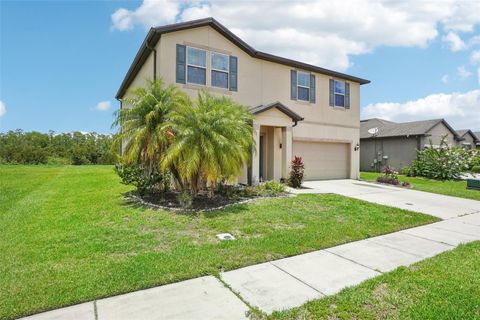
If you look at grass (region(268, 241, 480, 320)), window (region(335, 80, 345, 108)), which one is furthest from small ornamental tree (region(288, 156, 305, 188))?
grass (region(268, 241, 480, 320))

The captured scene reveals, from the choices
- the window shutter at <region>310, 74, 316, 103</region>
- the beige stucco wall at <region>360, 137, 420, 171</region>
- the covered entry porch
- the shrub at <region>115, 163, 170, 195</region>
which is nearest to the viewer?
the shrub at <region>115, 163, 170, 195</region>

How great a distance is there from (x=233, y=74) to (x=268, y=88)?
2.10 m

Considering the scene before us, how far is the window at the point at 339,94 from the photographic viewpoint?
53.1 feet

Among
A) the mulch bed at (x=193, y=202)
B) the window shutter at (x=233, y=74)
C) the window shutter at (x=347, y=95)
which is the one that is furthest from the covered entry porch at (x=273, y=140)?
the window shutter at (x=347, y=95)

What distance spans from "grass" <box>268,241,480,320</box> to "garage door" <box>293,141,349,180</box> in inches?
438

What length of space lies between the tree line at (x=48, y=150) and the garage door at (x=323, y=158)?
22.5m

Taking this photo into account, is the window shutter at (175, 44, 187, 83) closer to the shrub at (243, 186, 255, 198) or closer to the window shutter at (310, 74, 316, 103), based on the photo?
the shrub at (243, 186, 255, 198)

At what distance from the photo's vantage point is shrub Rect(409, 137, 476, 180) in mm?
18391

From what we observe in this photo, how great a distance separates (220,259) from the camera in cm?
445

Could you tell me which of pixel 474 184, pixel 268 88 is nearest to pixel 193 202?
pixel 268 88

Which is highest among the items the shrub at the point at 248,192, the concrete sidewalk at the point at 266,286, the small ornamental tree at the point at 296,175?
the small ornamental tree at the point at 296,175

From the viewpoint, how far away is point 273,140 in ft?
45.1

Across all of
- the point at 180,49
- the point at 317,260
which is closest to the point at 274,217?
the point at 317,260

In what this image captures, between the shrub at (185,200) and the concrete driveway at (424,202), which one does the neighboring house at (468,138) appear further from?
the shrub at (185,200)
